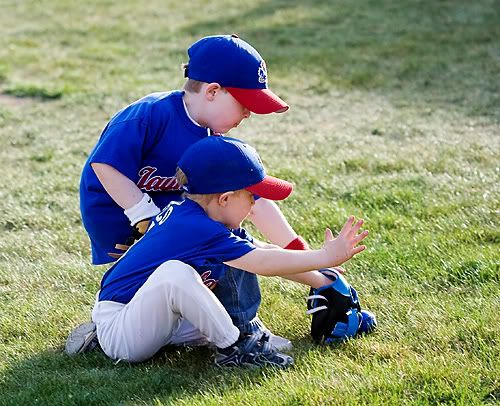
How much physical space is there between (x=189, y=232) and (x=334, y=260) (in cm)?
55

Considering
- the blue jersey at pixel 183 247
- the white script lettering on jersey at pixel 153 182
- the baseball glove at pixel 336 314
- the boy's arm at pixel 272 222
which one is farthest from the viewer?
the boy's arm at pixel 272 222

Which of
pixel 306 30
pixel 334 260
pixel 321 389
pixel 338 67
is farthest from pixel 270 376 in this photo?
pixel 306 30

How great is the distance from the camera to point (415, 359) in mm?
3539

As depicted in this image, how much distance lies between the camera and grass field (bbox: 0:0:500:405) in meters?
3.48

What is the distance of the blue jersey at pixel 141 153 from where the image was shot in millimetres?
3971

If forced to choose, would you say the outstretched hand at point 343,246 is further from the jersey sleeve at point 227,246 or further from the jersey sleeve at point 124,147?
the jersey sleeve at point 124,147

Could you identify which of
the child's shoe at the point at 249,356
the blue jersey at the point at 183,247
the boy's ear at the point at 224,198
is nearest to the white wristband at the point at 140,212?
the blue jersey at the point at 183,247

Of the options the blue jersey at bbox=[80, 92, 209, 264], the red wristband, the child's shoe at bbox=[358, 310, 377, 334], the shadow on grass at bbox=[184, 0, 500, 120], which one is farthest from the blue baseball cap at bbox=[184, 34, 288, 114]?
the shadow on grass at bbox=[184, 0, 500, 120]

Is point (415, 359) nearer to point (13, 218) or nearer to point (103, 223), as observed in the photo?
point (103, 223)

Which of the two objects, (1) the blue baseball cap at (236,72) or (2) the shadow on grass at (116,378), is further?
(1) the blue baseball cap at (236,72)

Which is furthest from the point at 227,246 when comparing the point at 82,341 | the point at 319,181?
the point at 319,181

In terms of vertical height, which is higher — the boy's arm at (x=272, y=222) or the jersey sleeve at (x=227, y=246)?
the jersey sleeve at (x=227, y=246)

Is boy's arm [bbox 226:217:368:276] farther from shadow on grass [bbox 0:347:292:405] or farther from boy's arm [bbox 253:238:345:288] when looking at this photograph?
shadow on grass [bbox 0:347:292:405]

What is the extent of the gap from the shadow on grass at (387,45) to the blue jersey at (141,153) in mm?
4358
